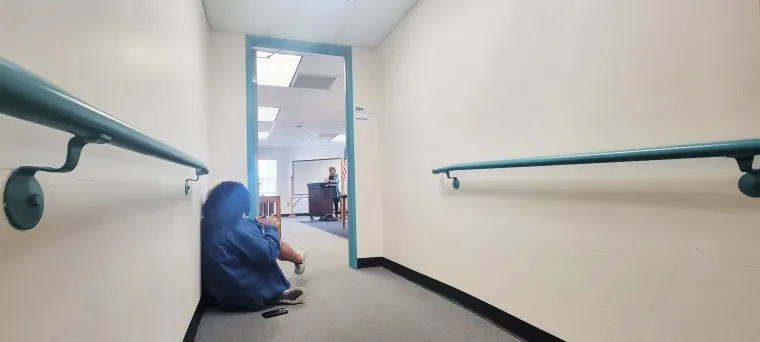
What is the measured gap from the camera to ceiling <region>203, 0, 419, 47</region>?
2.85 meters

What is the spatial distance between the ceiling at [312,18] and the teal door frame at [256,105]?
7 cm

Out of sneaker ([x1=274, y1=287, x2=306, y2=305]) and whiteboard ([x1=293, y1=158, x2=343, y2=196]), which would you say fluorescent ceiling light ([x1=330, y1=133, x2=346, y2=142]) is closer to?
whiteboard ([x1=293, y1=158, x2=343, y2=196])

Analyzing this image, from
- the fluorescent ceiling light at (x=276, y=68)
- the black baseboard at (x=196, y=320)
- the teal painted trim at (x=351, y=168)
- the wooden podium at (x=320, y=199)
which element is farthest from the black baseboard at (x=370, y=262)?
the wooden podium at (x=320, y=199)

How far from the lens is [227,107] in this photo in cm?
322

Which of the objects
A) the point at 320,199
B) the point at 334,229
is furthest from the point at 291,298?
the point at 320,199

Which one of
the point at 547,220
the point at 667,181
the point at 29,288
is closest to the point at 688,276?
the point at 667,181

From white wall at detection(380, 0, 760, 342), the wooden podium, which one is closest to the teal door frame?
white wall at detection(380, 0, 760, 342)

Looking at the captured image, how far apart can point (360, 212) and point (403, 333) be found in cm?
176

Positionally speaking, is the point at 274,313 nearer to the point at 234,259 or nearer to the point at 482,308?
the point at 234,259

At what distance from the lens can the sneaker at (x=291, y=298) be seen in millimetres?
2412

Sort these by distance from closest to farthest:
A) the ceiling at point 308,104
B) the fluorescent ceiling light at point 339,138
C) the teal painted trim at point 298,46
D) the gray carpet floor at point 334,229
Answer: the teal painted trim at point 298,46
the ceiling at point 308,104
the gray carpet floor at point 334,229
the fluorescent ceiling light at point 339,138

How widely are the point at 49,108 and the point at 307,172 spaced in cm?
1248

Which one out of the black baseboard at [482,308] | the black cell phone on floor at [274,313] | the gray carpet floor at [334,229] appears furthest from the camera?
the gray carpet floor at [334,229]

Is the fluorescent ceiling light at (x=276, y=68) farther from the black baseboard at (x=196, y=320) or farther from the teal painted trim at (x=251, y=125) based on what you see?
the black baseboard at (x=196, y=320)
